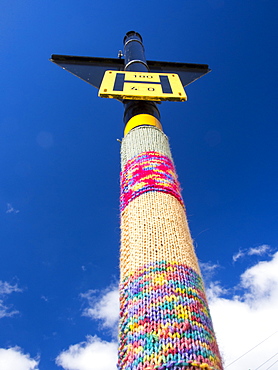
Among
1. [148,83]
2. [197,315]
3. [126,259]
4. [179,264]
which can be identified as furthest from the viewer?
[148,83]

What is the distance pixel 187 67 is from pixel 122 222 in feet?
5.96

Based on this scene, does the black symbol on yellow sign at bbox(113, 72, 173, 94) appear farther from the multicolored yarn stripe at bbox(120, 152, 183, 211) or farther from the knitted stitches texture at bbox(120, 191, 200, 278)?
the knitted stitches texture at bbox(120, 191, 200, 278)

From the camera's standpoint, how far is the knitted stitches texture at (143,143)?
138 centimetres

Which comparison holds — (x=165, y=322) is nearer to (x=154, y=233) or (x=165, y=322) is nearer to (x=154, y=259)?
(x=154, y=259)

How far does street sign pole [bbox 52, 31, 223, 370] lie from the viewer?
709mm

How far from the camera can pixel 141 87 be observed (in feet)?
5.46

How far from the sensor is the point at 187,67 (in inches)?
96.6

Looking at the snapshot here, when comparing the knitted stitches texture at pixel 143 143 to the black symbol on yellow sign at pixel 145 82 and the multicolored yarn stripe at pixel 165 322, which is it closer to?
the black symbol on yellow sign at pixel 145 82

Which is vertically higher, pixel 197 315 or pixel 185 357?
pixel 197 315

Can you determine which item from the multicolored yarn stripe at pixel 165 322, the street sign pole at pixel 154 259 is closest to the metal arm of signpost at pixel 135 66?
the street sign pole at pixel 154 259

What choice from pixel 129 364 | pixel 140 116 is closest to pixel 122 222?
pixel 129 364

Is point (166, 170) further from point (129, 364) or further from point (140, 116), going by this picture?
point (129, 364)

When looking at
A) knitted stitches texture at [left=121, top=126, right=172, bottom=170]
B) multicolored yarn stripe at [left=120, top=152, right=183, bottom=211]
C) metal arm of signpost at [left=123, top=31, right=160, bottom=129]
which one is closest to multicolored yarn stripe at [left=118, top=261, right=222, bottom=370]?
multicolored yarn stripe at [left=120, top=152, right=183, bottom=211]

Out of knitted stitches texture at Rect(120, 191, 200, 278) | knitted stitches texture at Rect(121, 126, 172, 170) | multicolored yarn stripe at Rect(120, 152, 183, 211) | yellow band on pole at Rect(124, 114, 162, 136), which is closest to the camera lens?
knitted stitches texture at Rect(120, 191, 200, 278)
